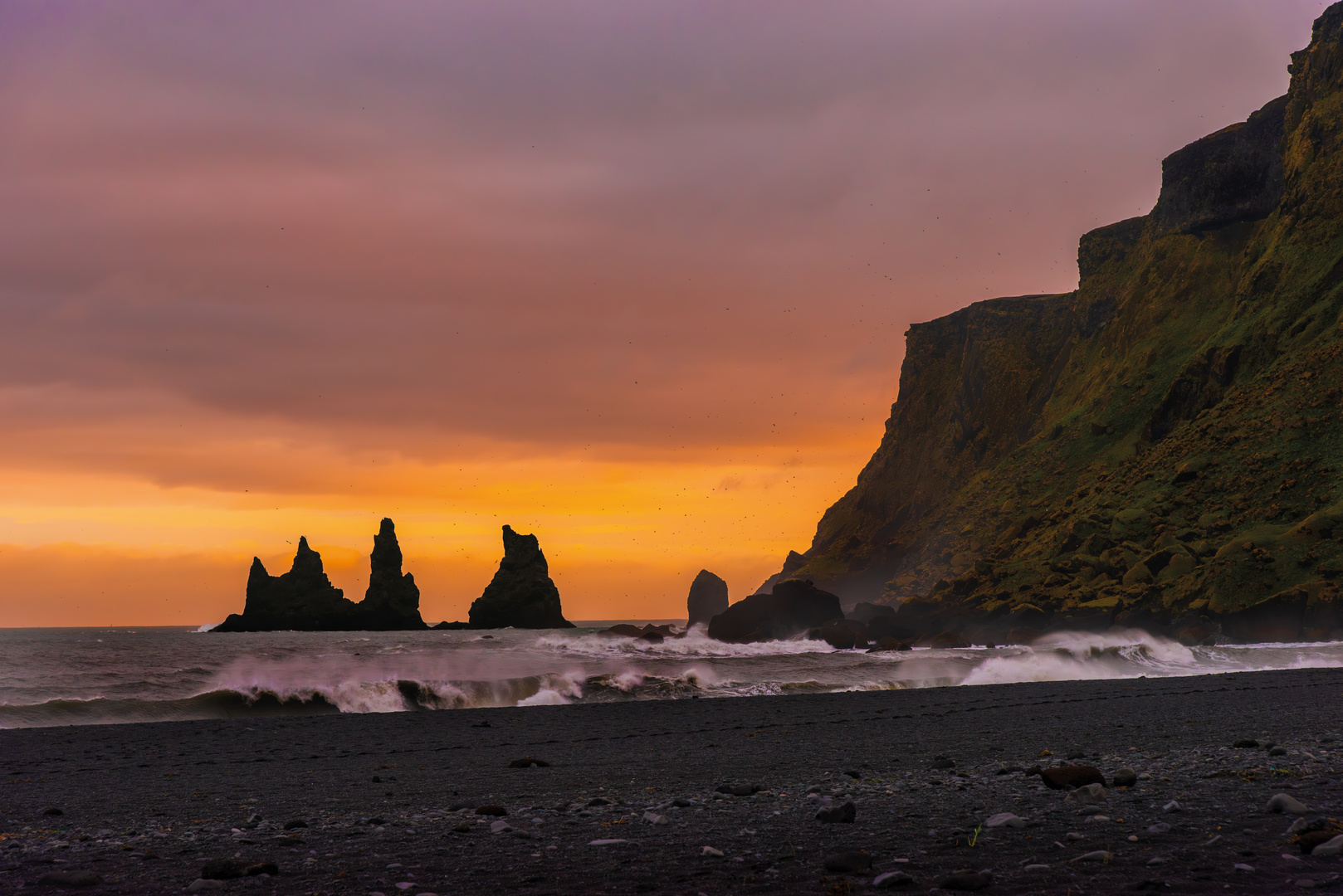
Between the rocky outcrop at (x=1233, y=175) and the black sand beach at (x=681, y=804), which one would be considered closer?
the black sand beach at (x=681, y=804)

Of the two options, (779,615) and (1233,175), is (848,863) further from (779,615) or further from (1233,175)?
(1233,175)

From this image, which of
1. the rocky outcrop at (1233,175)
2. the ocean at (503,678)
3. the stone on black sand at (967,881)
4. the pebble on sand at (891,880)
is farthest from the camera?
the rocky outcrop at (1233,175)

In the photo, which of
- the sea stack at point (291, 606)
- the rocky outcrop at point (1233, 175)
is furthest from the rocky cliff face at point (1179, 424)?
the sea stack at point (291, 606)

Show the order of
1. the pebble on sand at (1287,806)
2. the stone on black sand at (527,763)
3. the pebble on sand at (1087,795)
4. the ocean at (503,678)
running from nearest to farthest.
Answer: the pebble on sand at (1287,806)
the pebble on sand at (1087,795)
the stone on black sand at (527,763)
the ocean at (503,678)

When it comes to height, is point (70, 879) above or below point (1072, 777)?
above

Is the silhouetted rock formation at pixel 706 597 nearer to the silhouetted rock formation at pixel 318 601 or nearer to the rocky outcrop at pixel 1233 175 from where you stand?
the silhouetted rock formation at pixel 318 601

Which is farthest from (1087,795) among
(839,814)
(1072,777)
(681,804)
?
(681,804)

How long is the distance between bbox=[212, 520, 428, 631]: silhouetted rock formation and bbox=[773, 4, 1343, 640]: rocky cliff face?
7582cm

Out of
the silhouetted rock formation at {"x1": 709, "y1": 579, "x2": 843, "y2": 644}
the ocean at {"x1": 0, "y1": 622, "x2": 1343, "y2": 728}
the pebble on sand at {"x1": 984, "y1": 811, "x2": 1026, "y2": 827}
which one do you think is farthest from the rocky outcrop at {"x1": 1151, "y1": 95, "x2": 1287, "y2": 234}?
the pebble on sand at {"x1": 984, "y1": 811, "x2": 1026, "y2": 827}

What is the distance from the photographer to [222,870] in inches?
253

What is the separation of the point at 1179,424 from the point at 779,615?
37381 mm

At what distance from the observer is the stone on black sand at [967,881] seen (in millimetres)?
5359

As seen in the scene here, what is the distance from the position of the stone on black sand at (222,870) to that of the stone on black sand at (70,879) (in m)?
0.70

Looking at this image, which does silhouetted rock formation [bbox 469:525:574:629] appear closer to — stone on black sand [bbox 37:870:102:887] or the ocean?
the ocean
